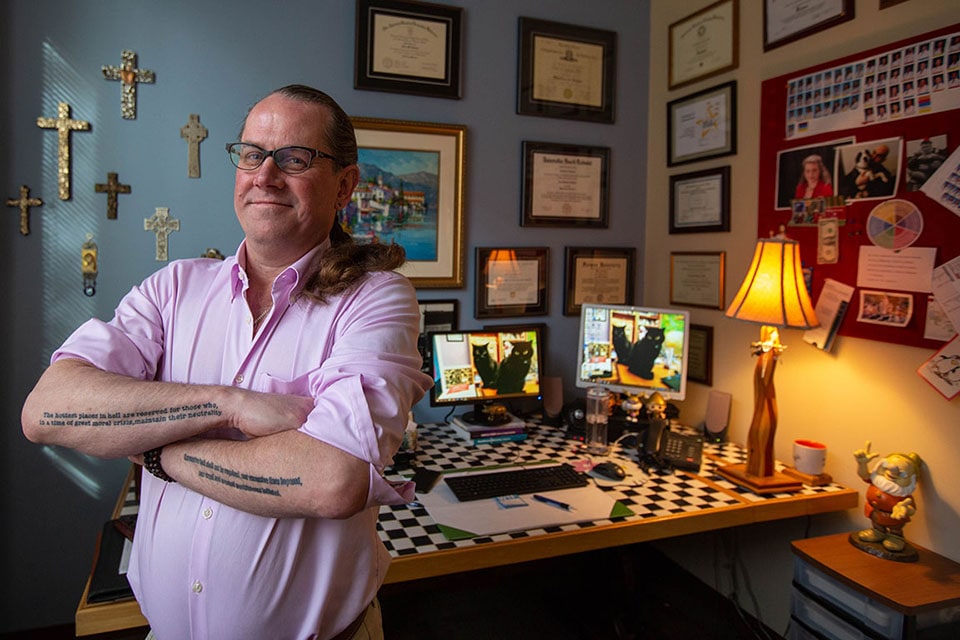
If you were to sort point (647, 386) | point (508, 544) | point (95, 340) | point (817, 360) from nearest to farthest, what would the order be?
point (95, 340), point (508, 544), point (817, 360), point (647, 386)

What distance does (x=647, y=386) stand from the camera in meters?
2.60

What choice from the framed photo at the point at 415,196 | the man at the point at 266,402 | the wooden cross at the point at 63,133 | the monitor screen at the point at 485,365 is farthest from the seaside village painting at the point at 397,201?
the man at the point at 266,402

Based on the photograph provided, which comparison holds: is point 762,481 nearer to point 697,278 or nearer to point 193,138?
point 697,278

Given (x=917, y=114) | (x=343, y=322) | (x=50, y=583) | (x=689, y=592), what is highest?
(x=917, y=114)

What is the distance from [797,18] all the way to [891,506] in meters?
1.65

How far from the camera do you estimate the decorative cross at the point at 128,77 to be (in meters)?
2.25

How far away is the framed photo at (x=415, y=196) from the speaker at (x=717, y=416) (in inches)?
45.9

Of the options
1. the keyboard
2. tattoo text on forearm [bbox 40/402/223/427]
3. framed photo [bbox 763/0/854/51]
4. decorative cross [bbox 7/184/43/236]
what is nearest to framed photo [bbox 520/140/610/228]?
framed photo [bbox 763/0/854/51]

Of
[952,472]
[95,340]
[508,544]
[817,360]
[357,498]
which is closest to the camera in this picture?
[357,498]

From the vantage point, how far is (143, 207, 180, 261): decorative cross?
2344 mm

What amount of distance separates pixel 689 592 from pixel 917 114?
2.03 meters

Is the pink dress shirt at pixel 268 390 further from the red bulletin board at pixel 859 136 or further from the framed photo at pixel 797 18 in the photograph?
the framed photo at pixel 797 18

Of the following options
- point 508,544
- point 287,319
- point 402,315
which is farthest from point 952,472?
→ point 287,319

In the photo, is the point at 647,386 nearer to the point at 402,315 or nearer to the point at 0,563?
the point at 402,315
